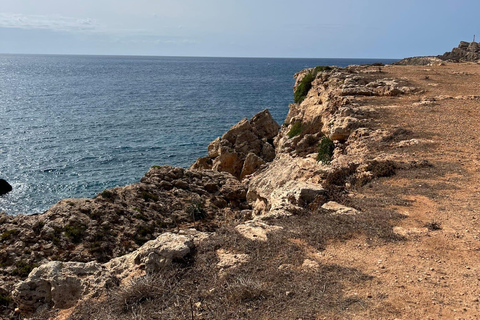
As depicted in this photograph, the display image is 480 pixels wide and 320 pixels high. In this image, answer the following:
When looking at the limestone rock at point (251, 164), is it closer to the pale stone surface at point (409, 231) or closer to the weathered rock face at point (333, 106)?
the weathered rock face at point (333, 106)

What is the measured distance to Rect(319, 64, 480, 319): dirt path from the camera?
21.3 feet

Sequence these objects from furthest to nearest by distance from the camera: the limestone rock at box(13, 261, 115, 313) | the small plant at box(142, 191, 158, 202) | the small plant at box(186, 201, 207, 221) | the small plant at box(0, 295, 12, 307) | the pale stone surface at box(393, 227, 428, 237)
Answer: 1. the small plant at box(142, 191, 158, 202)
2. the small plant at box(186, 201, 207, 221)
3. the small plant at box(0, 295, 12, 307)
4. the pale stone surface at box(393, 227, 428, 237)
5. the limestone rock at box(13, 261, 115, 313)

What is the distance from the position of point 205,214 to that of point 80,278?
444 inches

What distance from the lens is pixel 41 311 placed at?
7.92 meters

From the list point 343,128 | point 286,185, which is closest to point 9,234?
point 286,185

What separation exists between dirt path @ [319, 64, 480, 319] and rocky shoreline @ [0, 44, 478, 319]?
624 millimetres

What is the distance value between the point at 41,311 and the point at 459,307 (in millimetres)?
8436

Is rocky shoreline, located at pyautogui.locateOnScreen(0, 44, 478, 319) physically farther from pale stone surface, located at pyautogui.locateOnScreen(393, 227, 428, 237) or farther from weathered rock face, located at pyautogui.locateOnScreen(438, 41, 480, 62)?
weathered rock face, located at pyautogui.locateOnScreen(438, 41, 480, 62)

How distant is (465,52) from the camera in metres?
74.2

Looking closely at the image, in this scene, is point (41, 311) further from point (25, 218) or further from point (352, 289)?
point (25, 218)

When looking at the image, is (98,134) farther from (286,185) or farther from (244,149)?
(286,185)

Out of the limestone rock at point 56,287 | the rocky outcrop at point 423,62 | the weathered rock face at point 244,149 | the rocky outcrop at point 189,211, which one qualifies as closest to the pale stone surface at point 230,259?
the rocky outcrop at point 189,211

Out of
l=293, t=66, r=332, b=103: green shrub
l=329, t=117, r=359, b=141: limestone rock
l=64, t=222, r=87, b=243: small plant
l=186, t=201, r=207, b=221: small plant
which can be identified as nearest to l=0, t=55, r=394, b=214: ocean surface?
l=293, t=66, r=332, b=103: green shrub

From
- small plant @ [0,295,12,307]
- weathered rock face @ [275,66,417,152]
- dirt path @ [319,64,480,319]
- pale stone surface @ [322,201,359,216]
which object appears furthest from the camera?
weathered rock face @ [275,66,417,152]
